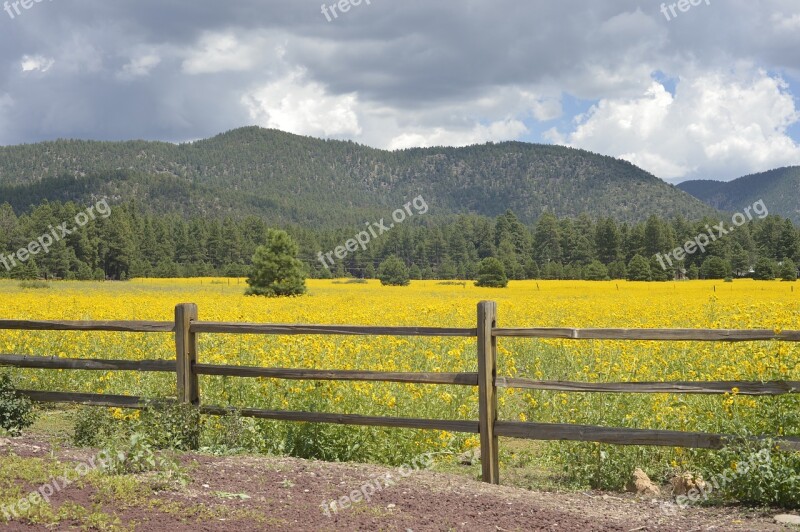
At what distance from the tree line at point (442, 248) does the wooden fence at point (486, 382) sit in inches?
2313

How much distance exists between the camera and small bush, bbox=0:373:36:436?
8961 mm

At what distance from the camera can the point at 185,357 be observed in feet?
26.9

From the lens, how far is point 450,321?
20109 millimetres

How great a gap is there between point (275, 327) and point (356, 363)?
8.65ft

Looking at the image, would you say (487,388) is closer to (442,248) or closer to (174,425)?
(174,425)

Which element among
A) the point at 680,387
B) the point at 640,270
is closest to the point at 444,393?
the point at 680,387

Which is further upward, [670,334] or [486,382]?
[670,334]

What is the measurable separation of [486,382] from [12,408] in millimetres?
5832

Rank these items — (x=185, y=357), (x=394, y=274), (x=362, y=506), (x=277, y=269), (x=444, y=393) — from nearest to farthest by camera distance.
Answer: (x=362, y=506), (x=185, y=357), (x=444, y=393), (x=277, y=269), (x=394, y=274)

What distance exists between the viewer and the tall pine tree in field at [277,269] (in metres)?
44.3

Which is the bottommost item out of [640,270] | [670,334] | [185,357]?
[185,357]

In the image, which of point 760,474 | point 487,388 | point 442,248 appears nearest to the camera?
point 760,474

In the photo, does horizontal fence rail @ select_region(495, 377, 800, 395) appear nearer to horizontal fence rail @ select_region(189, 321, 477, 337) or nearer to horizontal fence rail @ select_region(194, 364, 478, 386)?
horizontal fence rail @ select_region(194, 364, 478, 386)

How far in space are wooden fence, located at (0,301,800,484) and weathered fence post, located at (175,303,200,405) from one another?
11 mm
